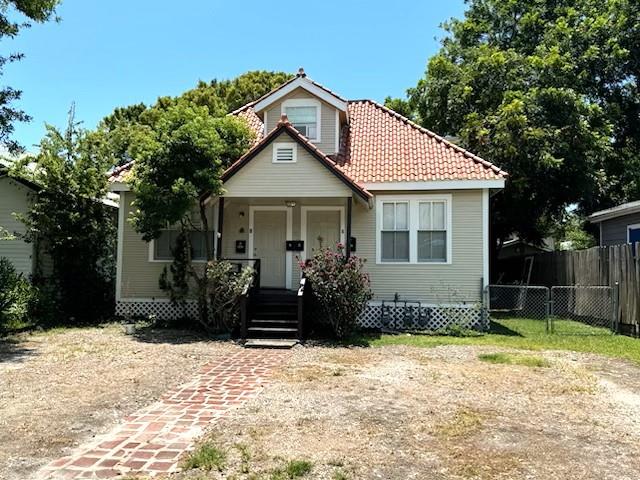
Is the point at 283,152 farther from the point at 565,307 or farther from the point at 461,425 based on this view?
the point at 565,307

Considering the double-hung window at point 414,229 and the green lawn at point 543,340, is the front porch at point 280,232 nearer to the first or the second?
the double-hung window at point 414,229

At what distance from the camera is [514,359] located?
373 inches

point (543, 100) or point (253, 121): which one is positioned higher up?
point (543, 100)

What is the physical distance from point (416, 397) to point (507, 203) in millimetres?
16388

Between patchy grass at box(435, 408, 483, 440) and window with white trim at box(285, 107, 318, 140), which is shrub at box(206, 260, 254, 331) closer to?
window with white trim at box(285, 107, 318, 140)

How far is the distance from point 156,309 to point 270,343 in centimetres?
517

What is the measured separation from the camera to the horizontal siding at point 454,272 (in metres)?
13.6

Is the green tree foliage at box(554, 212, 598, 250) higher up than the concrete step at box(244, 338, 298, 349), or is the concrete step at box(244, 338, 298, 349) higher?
the green tree foliage at box(554, 212, 598, 250)

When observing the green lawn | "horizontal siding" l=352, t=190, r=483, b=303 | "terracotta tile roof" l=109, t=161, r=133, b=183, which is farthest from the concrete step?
"terracotta tile roof" l=109, t=161, r=133, b=183

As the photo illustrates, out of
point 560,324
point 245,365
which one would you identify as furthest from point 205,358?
point 560,324

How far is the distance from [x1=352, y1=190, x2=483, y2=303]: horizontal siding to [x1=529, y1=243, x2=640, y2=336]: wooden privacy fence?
3.29 meters

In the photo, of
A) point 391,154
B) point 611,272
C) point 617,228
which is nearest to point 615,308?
point 611,272

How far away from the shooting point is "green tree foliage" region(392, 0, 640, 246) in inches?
774

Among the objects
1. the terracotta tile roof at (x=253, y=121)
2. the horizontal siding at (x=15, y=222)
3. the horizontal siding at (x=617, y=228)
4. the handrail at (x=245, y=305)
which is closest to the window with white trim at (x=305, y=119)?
the terracotta tile roof at (x=253, y=121)
